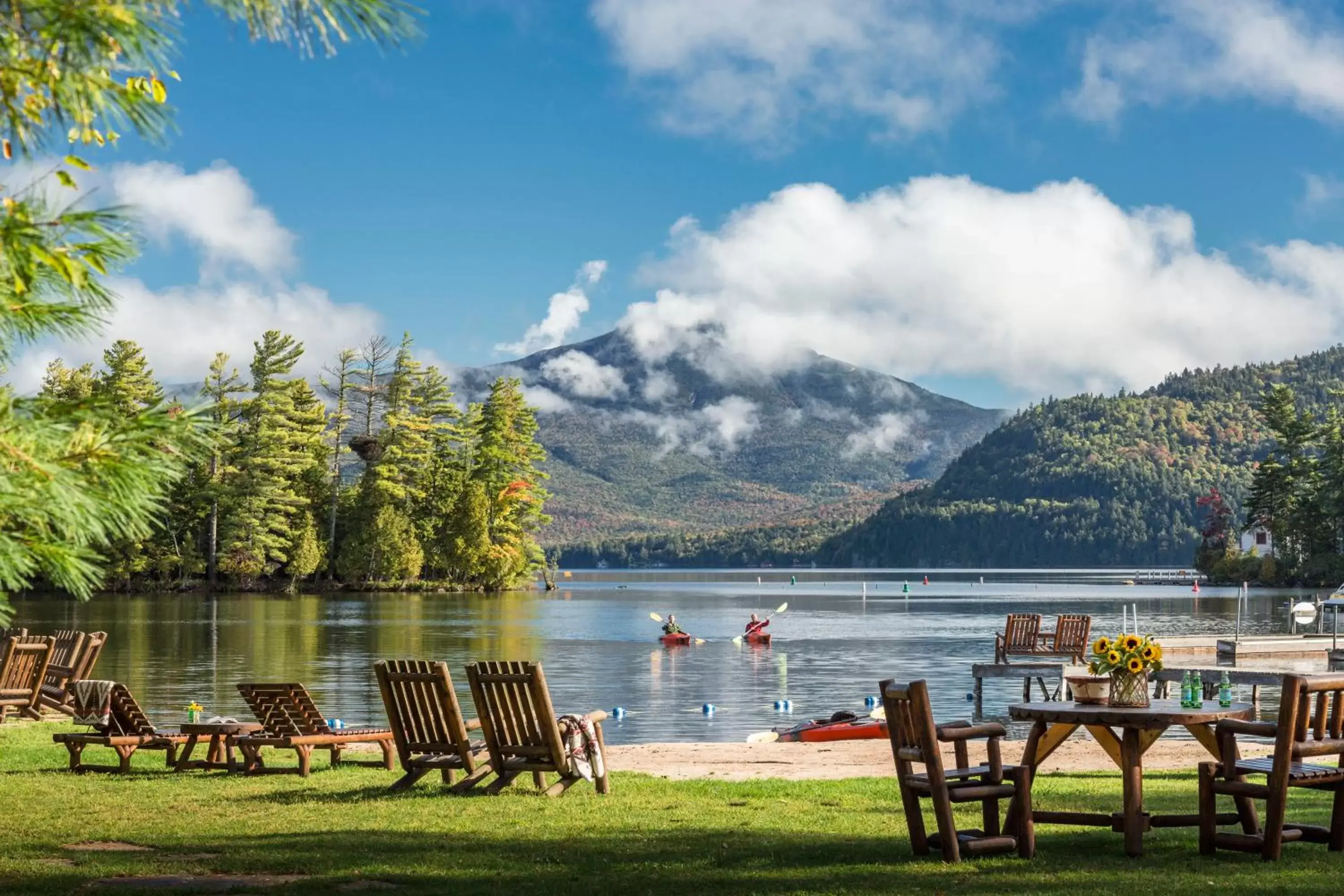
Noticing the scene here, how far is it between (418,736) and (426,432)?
3323 inches

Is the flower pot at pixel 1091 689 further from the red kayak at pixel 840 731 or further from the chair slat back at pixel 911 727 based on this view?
the red kayak at pixel 840 731

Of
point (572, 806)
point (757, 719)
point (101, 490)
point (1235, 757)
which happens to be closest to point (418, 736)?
point (572, 806)

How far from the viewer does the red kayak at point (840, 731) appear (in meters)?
19.3

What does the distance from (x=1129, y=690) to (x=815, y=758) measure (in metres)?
6.87

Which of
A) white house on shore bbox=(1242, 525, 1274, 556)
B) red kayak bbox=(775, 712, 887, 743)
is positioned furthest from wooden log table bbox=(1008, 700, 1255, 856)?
white house on shore bbox=(1242, 525, 1274, 556)

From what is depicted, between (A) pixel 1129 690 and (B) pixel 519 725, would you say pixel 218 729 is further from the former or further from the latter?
(A) pixel 1129 690

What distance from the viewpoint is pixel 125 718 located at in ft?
44.7

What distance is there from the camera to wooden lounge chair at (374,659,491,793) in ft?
37.9

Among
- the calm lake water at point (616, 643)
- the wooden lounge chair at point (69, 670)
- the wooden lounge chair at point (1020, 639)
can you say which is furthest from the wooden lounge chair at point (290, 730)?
the wooden lounge chair at point (1020, 639)

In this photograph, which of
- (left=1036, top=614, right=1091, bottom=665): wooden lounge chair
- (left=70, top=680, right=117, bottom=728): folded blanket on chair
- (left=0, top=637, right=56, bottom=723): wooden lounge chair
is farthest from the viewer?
(left=1036, top=614, right=1091, bottom=665): wooden lounge chair

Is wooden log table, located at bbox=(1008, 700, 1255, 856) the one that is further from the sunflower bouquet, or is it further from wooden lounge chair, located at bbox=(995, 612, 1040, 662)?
wooden lounge chair, located at bbox=(995, 612, 1040, 662)

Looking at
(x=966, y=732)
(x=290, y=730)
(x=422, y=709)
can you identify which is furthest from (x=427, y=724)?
(x=966, y=732)

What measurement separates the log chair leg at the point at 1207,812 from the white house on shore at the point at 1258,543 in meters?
104

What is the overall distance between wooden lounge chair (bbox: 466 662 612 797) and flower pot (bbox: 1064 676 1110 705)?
3.64 metres
